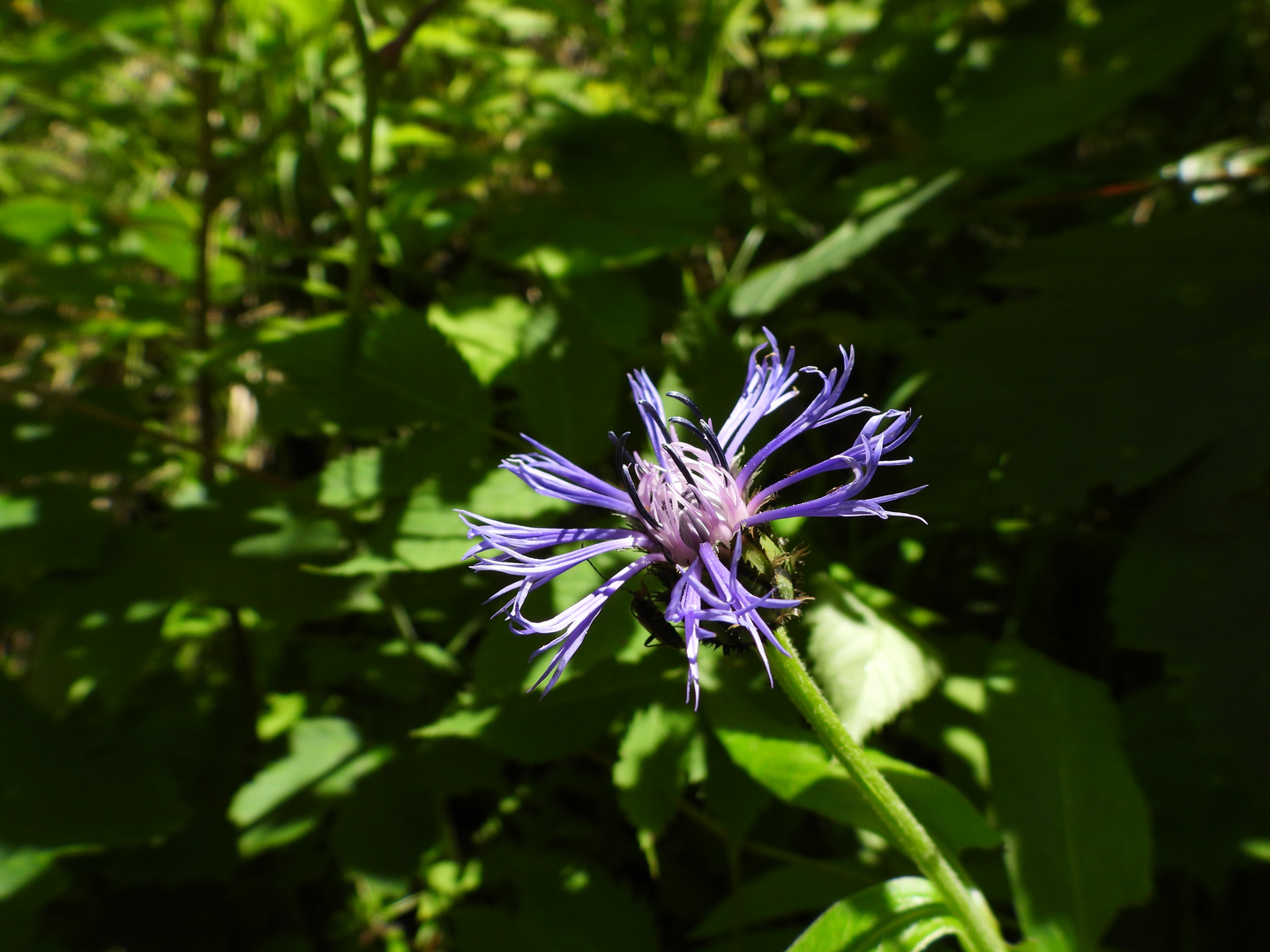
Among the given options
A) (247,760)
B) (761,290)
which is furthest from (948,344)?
(247,760)

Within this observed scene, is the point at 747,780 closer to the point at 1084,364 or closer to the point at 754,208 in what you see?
the point at 1084,364

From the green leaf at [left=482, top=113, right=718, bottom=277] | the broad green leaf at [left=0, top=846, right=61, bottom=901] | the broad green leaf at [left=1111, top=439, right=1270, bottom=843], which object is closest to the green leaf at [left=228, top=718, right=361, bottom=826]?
the broad green leaf at [left=0, top=846, right=61, bottom=901]

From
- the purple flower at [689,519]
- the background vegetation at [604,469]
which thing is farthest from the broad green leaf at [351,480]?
the purple flower at [689,519]

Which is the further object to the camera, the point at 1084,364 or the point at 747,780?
the point at 1084,364

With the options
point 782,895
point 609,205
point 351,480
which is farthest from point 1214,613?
point 609,205

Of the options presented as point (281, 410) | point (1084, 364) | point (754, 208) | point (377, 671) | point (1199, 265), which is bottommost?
point (377, 671)

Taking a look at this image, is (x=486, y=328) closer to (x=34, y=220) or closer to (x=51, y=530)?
(x=51, y=530)

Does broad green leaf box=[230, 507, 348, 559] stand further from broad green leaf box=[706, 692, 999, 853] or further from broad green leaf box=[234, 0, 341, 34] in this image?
broad green leaf box=[234, 0, 341, 34]

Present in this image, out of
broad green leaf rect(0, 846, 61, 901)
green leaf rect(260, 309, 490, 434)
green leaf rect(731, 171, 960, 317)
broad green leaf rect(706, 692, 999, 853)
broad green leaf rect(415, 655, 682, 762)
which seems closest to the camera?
broad green leaf rect(706, 692, 999, 853)
